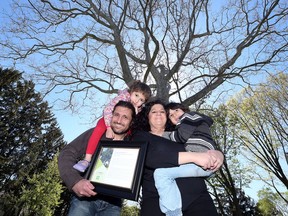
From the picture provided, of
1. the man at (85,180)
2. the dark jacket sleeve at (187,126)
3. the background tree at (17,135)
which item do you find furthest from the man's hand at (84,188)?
the background tree at (17,135)

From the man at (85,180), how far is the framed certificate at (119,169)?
0.13 m

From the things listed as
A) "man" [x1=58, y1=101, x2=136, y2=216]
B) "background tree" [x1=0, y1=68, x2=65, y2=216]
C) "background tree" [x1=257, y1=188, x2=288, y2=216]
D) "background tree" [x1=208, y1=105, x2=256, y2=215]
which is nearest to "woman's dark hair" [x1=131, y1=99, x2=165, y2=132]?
"man" [x1=58, y1=101, x2=136, y2=216]

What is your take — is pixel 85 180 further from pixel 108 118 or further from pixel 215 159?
pixel 215 159

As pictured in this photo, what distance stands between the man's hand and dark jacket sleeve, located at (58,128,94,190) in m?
0.06

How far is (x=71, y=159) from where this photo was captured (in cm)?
210

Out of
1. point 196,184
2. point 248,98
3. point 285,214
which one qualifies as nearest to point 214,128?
point 248,98

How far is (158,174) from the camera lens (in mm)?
1692

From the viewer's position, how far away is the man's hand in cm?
173

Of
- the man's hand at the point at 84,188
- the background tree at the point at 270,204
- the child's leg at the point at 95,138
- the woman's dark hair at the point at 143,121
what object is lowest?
the man's hand at the point at 84,188

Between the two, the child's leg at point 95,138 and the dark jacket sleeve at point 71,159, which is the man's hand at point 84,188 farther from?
the child's leg at point 95,138

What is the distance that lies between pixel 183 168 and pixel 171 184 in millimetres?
177

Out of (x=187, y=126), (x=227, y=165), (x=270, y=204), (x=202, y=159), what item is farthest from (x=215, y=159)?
(x=270, y=204)

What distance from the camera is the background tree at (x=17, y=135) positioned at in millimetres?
25047

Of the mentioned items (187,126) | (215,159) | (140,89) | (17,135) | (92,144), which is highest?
(17,135)
